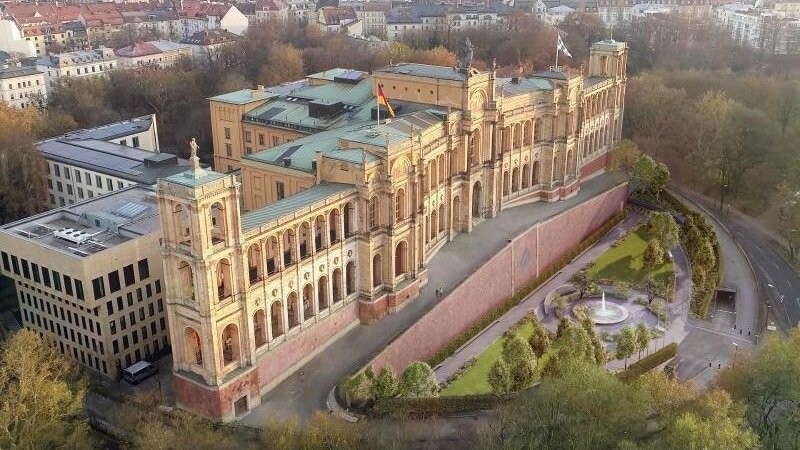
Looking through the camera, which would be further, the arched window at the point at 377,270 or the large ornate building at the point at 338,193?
the arched window at the point at 377,270

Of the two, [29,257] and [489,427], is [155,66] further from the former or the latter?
[489,427]

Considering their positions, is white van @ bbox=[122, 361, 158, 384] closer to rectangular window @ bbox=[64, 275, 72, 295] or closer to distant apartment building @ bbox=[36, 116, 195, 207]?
rectangular window @ bbox=[64, 275, 72, 295]

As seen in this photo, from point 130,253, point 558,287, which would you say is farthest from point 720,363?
point 130,253

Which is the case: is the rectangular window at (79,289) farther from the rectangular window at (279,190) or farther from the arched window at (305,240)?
the rectangular window at (279,190)

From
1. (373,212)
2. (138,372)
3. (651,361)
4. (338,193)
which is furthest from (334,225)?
(651,361)

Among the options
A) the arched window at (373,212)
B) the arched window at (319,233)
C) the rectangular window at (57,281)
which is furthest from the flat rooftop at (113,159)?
the arched window at (373,212)

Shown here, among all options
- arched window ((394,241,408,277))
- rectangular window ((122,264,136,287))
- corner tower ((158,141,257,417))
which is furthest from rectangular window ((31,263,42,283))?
arched window ((394,241,408,277))
